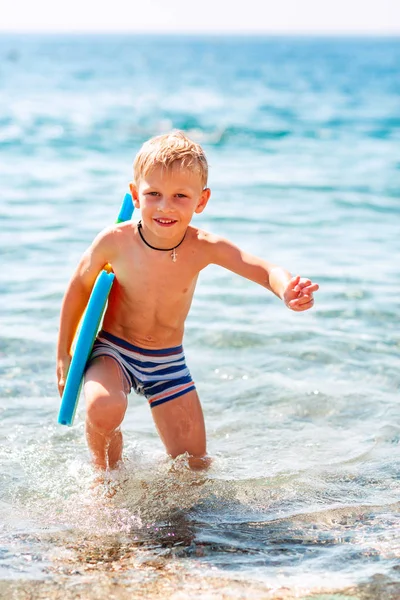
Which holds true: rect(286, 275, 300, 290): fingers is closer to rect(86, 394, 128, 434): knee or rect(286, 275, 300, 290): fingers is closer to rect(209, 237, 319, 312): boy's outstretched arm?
rect(209, 237, 319, 312): boy's outstretched arm

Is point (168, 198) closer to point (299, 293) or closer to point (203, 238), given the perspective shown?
point (203, 238)

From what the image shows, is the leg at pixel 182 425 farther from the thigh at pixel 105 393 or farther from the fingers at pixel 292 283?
the fingers at pixel 292 283

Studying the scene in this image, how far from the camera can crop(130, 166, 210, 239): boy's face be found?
3.54 m

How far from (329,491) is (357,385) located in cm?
149

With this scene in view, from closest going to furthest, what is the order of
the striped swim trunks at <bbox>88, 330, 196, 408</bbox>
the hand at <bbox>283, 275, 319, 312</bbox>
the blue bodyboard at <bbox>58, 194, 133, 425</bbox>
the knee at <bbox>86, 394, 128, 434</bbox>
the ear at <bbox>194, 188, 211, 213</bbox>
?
the hand at <bbox>283, 275, 319, 312</bbox>, the knee at <bbox>86, 394, 128, 434</bbox>, the blue bodyboard at <bbox>58, 194, 133, 425</bbox>, the ear at <bbox>194, 188, 211, 213</bbox>, the striped swim trunks at <bbox>88, 330, 196, 408</bbox>

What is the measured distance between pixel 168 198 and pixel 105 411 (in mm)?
922

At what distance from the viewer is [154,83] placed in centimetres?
4088

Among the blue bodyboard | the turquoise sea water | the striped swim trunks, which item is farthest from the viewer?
the striped swim trunks

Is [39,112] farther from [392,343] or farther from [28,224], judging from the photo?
[392,343]

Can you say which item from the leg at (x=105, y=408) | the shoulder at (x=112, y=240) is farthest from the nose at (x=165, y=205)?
the leg at (x=105, y=408)

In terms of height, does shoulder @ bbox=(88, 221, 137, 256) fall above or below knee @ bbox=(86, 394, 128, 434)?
above

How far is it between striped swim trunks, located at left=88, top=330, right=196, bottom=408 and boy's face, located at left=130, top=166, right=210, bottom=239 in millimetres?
562

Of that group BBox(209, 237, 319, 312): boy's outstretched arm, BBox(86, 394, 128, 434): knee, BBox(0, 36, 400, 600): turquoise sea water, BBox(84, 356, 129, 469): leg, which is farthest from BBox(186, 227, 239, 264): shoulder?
BBox(0, 36, 400, 600): turquoise sea water

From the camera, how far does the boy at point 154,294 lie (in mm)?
3539
